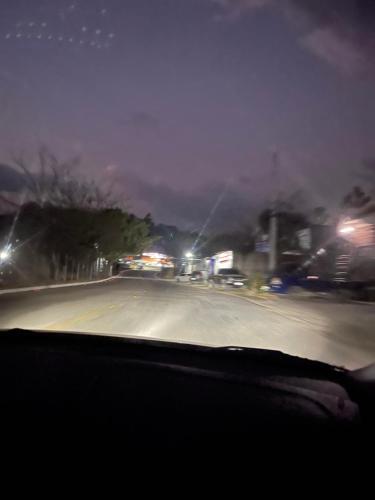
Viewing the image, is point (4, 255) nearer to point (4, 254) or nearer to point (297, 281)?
point (4, 254)

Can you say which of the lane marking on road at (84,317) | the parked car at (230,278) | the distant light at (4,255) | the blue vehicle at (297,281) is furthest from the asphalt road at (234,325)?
the parked car at (230,278)

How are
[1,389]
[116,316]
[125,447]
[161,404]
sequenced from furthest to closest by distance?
[116,316], [1,389], [161,404], [125,447]

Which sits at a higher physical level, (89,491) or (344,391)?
(344,391)

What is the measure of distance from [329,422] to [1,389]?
190 centimetres

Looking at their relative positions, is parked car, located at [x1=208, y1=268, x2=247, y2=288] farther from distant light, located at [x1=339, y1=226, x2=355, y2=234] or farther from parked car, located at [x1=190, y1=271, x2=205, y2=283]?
parked car, located at [x1=190, y1=271, x2=205, y2=283]

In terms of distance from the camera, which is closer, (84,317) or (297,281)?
(84,317)

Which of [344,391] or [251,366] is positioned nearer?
[344,391]

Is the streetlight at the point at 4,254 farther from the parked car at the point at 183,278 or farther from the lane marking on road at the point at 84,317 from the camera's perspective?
the parked car at the point at 183,278

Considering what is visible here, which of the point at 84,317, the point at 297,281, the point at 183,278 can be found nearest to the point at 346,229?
the point at 297,281

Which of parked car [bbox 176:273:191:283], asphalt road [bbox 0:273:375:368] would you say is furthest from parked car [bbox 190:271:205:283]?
asphalt road [bbox 0:273:375:368]

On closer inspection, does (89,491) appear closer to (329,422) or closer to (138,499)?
(138,499)

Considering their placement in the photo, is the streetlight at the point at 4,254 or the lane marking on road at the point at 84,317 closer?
the lane marking on road at the point at 84,317

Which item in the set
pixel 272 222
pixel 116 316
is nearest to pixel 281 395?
pixel 116 316

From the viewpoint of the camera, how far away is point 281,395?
2.78 m
